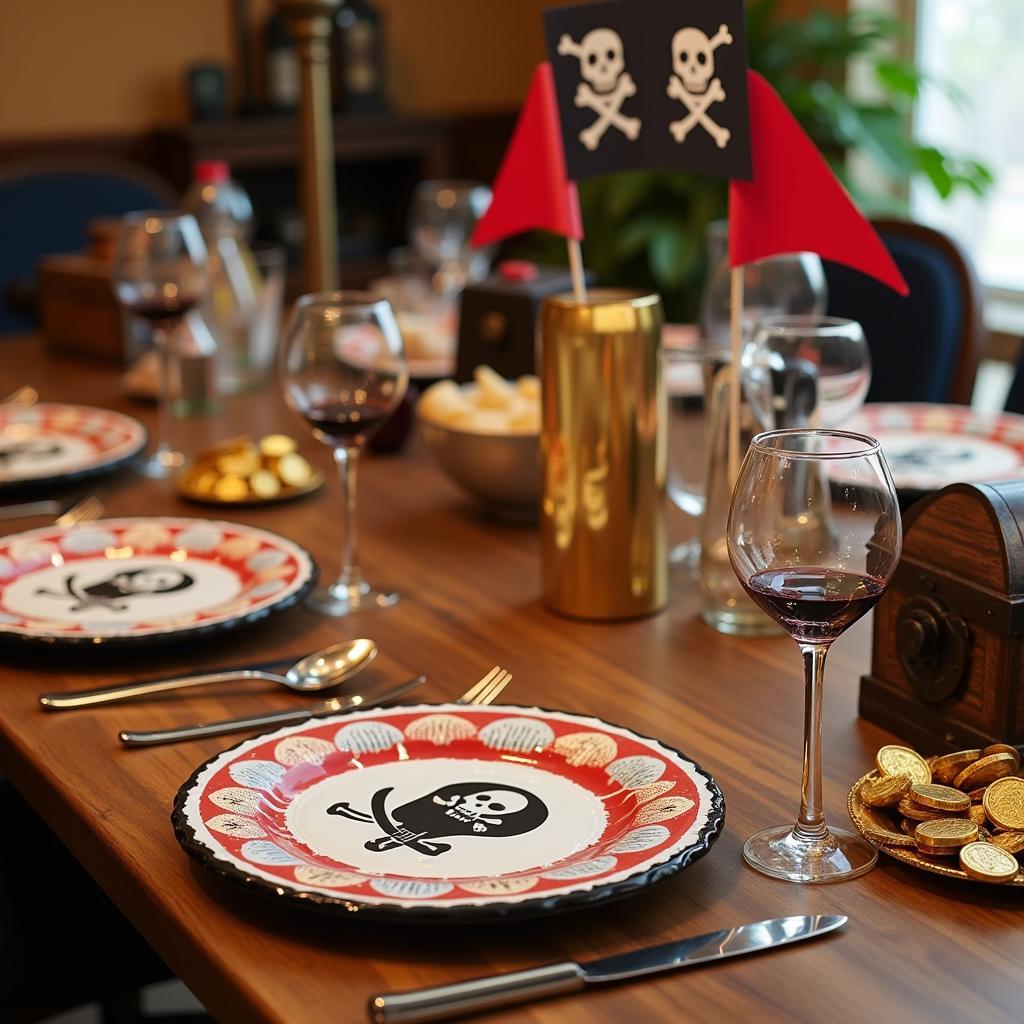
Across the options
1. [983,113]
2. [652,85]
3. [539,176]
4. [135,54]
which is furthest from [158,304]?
[135,54]

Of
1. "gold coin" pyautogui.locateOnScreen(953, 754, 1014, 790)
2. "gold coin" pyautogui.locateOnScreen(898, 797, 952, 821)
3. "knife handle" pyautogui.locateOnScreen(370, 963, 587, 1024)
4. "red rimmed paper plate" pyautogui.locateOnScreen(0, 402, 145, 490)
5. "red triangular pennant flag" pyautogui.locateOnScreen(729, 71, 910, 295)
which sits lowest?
"knife handle" pyautogui.locateOnScreen(370, 963, 587, 1024)

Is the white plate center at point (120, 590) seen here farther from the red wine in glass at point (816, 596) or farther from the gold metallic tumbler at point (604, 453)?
the red wine in glass at point (816, 596)

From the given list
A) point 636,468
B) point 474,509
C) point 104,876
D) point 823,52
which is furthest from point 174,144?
point 104,876

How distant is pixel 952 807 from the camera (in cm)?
75

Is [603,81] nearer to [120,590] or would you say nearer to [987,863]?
[120,590]

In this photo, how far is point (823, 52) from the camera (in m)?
3.60

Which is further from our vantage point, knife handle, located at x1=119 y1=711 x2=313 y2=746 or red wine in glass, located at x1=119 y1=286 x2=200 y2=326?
red wine in glass, located at x1=119 y1=286 x2=200 y2=326

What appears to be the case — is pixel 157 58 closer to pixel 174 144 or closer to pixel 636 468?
pixel 174 144

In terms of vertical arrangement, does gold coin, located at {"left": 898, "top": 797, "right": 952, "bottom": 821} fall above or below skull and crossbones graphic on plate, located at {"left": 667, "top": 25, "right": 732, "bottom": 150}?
below

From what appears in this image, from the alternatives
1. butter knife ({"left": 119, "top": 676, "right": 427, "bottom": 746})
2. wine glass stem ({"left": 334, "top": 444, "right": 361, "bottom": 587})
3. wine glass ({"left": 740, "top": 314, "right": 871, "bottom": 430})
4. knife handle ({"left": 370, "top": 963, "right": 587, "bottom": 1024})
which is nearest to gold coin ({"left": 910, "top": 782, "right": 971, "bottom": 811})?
knife handle ({"left": 370, "top": 963, "right": 587, "bottom": 1024})

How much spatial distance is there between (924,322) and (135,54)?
3.17m

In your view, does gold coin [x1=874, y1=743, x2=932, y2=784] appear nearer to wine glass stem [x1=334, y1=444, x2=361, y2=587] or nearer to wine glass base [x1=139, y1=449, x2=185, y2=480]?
wine glass stem [x1=334, y1=444, x2=361, y2=587]

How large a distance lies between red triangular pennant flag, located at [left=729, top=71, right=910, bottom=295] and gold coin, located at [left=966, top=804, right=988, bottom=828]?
0.39 m

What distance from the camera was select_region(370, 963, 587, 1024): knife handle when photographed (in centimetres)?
62
